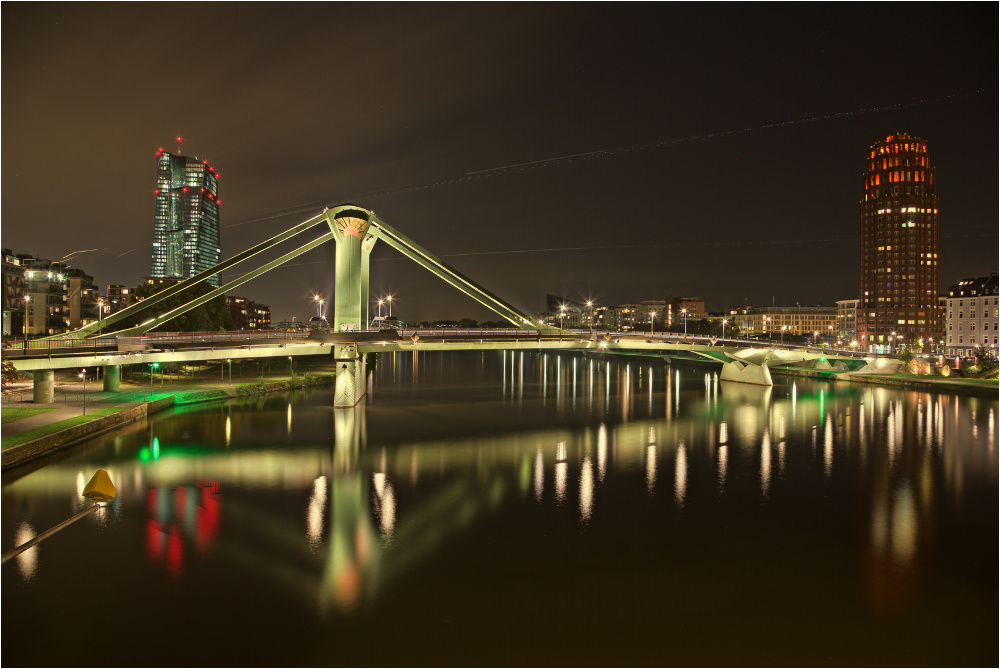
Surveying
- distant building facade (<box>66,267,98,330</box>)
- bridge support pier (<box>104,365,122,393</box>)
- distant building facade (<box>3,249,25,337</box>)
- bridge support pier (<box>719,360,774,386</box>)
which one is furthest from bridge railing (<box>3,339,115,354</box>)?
distant building facade (<box>66,267,98,330</box>)

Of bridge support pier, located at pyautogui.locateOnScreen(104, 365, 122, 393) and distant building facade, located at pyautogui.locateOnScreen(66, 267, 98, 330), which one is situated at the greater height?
distant building facade, located at pyautogui.locateOnScreen(66, 267, 98, 330)

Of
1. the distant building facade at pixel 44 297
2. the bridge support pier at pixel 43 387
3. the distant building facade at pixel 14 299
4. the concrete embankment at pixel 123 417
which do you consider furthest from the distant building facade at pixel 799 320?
the bridge support pier at pixel 43 387

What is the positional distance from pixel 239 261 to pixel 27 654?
102 feet

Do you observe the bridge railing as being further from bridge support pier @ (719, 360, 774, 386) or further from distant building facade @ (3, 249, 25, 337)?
bridge support pier @ (719, 360, 774, 386)

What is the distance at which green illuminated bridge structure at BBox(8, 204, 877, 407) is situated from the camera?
86.4 ft

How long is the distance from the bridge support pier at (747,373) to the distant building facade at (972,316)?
39.5 m

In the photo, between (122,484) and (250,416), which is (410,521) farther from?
(250,416)

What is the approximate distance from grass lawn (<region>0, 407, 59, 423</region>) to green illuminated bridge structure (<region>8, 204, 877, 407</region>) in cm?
162

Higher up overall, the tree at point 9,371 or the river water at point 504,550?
the tree at point 9,371

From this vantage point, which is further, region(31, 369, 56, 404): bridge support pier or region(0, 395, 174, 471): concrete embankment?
region(31, 369, 56, 404): bridge support pier

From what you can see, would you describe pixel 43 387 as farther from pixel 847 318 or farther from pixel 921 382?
pixel 847 318

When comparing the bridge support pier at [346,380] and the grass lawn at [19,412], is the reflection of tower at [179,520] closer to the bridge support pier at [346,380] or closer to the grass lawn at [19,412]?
the grass lawn at [19,412]

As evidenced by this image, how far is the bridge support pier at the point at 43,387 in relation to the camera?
25906 mm

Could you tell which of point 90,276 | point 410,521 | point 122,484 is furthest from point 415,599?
point 90,276
